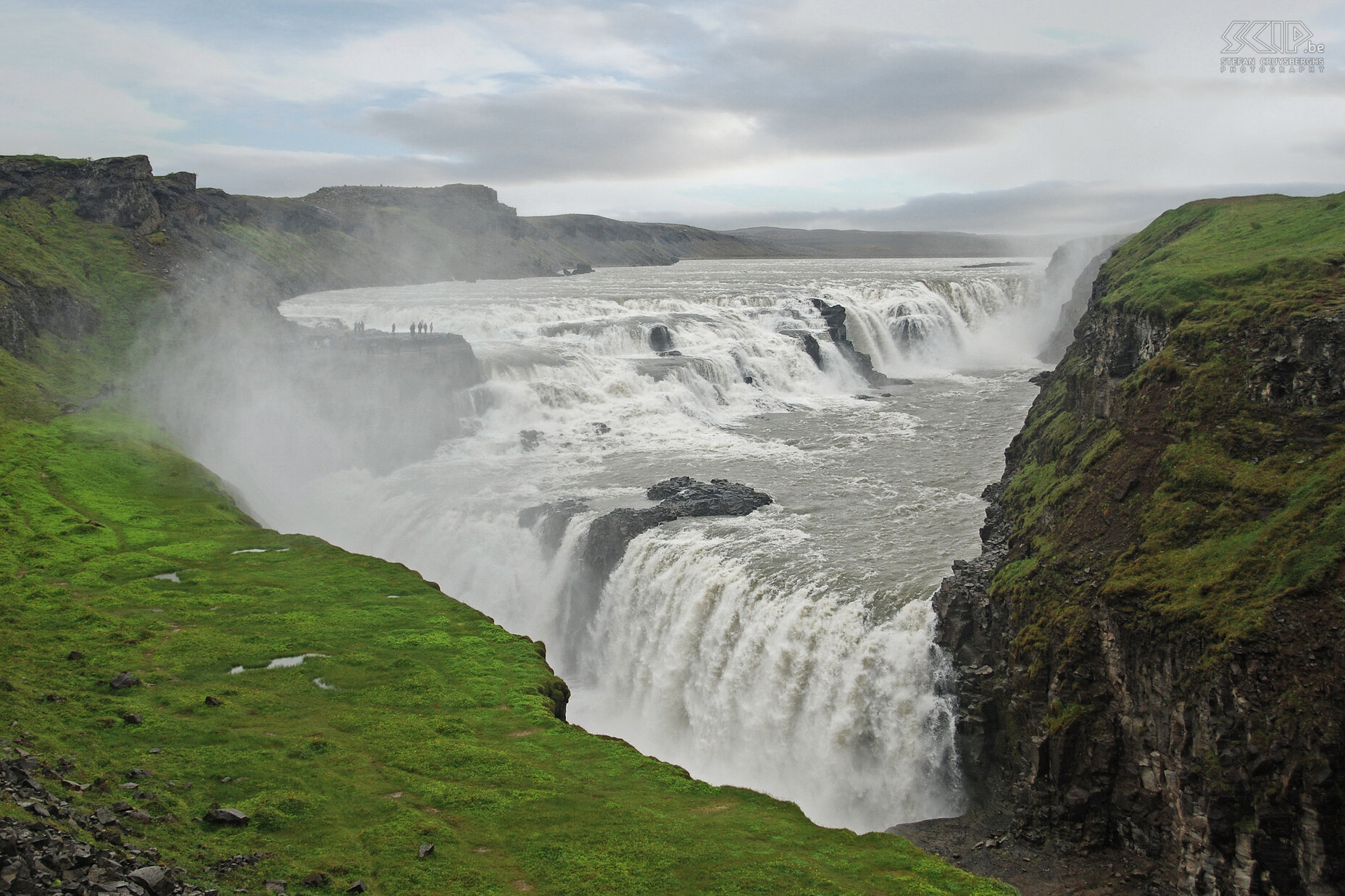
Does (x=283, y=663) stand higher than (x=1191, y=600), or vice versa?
(x=1191, y=600)

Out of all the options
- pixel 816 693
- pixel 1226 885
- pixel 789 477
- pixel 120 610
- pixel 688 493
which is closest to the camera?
pixel 1226 885

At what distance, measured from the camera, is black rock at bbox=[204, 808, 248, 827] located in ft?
37.1

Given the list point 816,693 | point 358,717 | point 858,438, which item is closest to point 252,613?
point 358,717

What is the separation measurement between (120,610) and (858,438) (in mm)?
29428

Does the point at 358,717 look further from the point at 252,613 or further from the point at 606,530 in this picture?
the point at 606,530

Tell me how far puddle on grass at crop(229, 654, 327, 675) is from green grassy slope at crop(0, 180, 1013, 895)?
0.18 m

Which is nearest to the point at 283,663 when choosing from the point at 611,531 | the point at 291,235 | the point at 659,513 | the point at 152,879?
the point at 152,879

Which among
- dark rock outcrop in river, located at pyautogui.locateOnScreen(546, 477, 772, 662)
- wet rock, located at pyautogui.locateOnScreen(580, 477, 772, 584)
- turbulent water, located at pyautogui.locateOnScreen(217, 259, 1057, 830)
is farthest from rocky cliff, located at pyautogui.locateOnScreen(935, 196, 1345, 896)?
dark rock outcrop in river, located at pyautogui.locateOnScreen(546, 477, 772, 662)

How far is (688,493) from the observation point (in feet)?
99.8

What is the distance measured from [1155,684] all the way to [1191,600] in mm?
1522

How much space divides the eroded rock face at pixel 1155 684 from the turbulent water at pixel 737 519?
1.47 meters

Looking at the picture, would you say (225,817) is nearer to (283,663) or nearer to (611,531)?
(283,663)

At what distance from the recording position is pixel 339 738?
1436 cm

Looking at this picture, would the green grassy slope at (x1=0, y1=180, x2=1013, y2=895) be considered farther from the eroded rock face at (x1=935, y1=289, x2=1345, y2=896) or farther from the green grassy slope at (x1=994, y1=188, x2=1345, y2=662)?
the green grassy slope at (x1=994, y1=188, x2=1345, y2=662)
